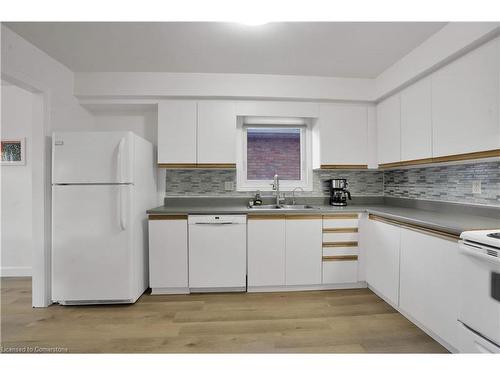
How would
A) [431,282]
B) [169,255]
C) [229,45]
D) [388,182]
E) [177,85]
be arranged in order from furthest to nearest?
[388,182], [177,85], [169,255], [229,45], [431,282]

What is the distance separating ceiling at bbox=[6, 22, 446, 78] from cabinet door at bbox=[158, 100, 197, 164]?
37 cm

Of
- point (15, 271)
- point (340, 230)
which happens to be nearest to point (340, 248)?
point (340, 230)

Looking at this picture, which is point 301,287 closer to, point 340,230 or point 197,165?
point 340,230

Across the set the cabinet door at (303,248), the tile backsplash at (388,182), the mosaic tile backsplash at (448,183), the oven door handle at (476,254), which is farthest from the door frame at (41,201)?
the mosaic tile backsplash at (448,183)

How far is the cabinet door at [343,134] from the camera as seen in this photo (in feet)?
9.17

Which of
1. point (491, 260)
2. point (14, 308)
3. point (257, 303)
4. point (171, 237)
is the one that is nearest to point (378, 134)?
point (491, 260)

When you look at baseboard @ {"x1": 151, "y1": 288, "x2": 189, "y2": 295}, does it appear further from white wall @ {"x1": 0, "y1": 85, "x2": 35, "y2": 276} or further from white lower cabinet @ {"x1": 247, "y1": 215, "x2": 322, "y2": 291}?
white wall @ {"x1": 0, "y1": 85, "x2": 35, "y2": 276}

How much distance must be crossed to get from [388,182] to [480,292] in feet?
6.40

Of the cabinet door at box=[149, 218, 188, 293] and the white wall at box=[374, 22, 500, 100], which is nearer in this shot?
the white wall at box=[374, 22, 500, 100]

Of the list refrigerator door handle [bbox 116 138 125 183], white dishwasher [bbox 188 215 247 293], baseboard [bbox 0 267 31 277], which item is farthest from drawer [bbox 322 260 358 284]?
baseboard [bbox 0 267 31 277]

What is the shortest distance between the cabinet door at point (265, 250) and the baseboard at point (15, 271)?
2736 mm

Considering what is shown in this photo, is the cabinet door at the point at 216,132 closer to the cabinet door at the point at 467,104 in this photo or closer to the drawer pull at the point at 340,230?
the drawer pull at the point at 340,230

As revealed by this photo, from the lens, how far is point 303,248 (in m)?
2.45

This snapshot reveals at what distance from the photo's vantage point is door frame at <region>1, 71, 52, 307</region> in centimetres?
221
